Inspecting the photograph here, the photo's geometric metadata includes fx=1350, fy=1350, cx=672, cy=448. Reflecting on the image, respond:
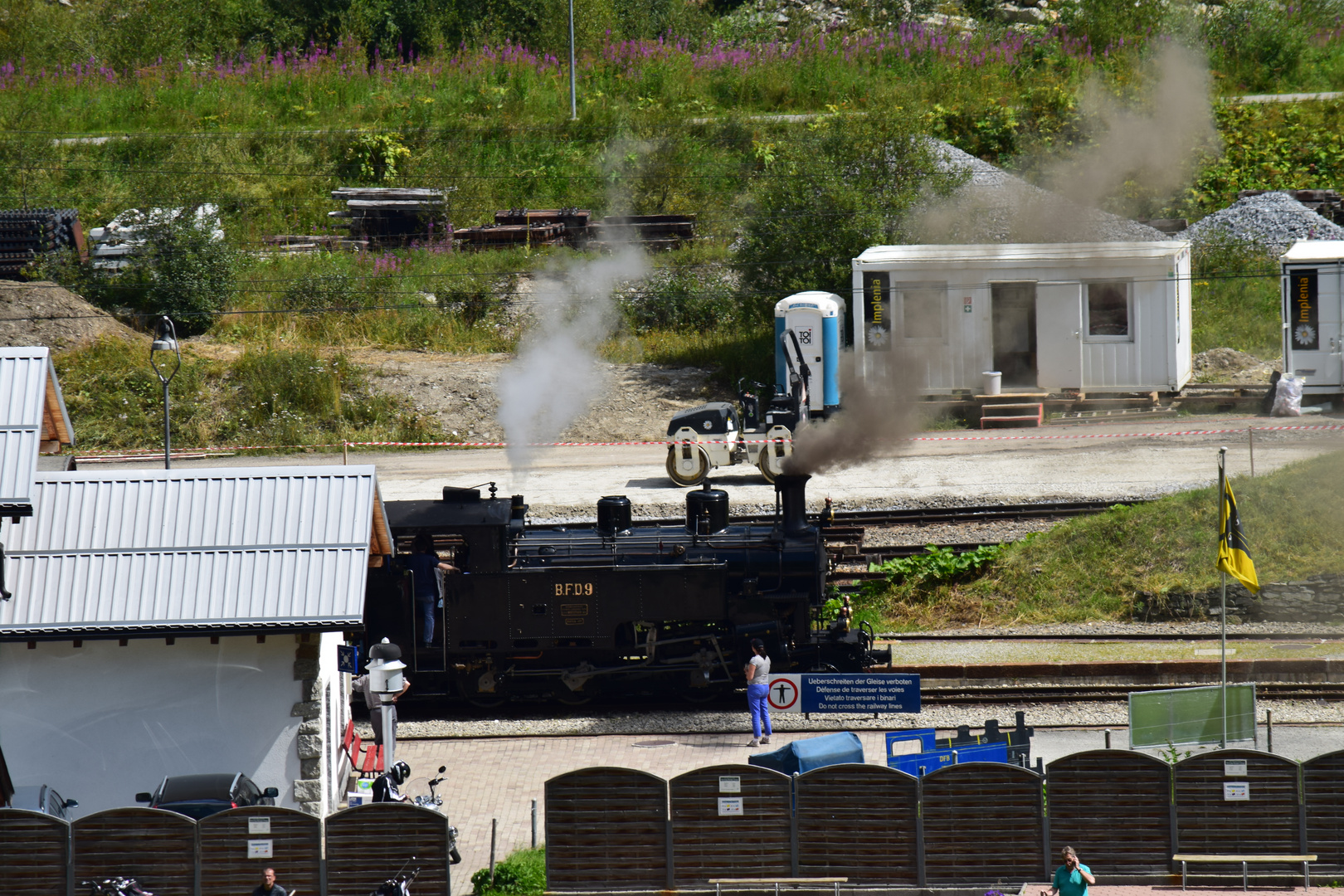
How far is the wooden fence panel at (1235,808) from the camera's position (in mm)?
11852

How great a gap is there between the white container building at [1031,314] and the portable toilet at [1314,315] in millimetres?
2129

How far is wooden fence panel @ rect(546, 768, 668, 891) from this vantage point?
39.3 ft

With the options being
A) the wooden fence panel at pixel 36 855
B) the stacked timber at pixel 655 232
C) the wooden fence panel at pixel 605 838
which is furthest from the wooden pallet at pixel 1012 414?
the wooden fence panel at pixel 36 855

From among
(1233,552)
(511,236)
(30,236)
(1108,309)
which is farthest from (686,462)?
(30,236)

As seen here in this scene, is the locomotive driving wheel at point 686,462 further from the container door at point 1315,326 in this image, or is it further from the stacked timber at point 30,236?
the stacked timber at point 30,236

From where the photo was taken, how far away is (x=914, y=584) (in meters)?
21.5

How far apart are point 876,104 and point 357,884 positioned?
27468 millimetres

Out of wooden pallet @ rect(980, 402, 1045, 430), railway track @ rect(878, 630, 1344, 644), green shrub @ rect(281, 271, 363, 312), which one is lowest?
railway track @ rect(878, 630, 1344, 644)

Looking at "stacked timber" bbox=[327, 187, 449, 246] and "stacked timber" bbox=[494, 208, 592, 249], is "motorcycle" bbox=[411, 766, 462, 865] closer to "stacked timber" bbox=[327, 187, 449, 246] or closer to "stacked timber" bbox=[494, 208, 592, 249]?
"stacked timber" bbox=[494, 208, 592, 249]

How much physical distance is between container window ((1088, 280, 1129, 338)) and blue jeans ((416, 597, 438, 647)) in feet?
58.7

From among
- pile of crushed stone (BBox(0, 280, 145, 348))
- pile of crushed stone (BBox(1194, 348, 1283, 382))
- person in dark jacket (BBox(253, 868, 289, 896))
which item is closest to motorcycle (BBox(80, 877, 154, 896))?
person in dark jacket (BBox(253, 868, 289, 896))

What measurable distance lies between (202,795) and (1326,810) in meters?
10.1

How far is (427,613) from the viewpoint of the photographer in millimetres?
16672

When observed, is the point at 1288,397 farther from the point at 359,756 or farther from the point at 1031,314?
the point at 359,756
